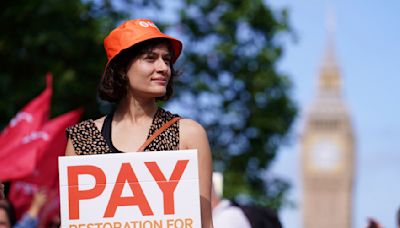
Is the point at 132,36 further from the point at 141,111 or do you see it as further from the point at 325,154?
the point at 325,154

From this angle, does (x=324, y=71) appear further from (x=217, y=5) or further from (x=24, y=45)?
(x=24, y=45)

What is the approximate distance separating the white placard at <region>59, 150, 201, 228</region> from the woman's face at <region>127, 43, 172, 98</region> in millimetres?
A: 270

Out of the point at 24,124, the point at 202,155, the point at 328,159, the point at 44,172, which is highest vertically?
the point at 202,155

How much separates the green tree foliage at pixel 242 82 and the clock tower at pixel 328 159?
127 meters

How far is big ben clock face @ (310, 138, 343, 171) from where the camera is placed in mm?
169375

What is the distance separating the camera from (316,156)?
560ft

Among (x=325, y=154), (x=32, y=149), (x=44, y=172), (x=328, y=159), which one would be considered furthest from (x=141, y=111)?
(x=325, y=154)

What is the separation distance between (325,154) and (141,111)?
167 metres

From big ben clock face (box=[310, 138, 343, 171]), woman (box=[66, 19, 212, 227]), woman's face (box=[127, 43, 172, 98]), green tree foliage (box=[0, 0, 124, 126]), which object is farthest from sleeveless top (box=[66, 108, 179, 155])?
big ben clock face (box=[310, 138, 343, 171])

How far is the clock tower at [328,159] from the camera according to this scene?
16300 centimetres

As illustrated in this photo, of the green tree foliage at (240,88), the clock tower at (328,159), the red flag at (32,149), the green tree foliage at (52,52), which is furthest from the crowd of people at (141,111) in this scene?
the clock tower at (328,159)

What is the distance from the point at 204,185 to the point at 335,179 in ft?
534

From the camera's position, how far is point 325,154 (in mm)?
171250

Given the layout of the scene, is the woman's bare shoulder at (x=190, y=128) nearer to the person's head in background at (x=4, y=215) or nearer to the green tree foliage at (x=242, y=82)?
the person's head in background at (x=4, y=215)
